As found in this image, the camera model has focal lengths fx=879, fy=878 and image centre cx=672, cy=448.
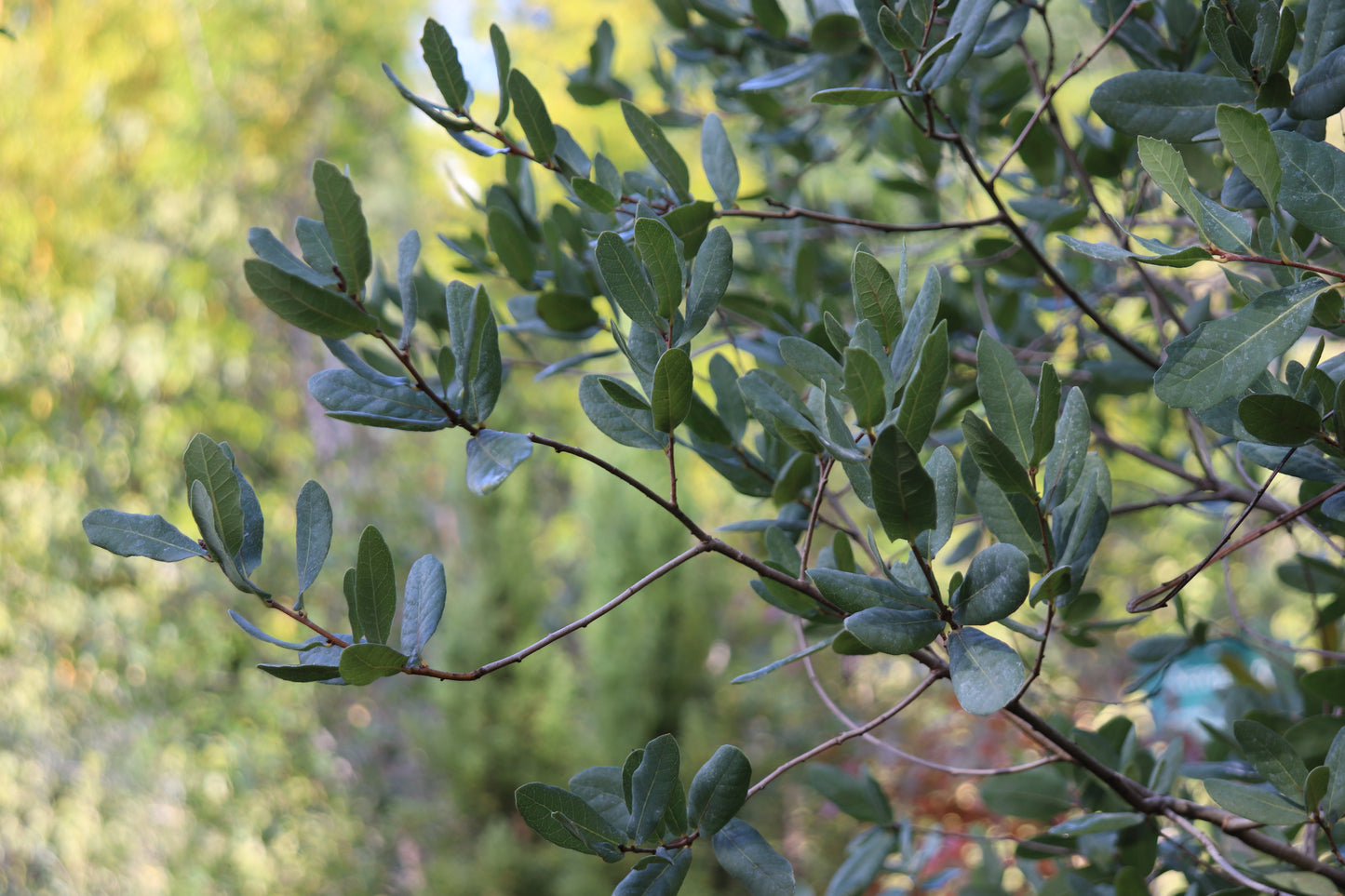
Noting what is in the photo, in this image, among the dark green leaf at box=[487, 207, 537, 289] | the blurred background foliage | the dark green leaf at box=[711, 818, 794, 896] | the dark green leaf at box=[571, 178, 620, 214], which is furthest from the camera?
the blurred background foliage

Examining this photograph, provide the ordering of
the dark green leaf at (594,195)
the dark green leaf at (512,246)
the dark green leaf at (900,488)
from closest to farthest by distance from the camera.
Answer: the dark green leaf at (900,488) → the dark green leaf at (594,195) → the dark green leaf at (512,246)

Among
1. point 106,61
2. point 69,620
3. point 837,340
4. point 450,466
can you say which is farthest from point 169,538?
point 106,61

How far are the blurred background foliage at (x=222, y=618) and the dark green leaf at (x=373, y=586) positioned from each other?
2679 millimetres

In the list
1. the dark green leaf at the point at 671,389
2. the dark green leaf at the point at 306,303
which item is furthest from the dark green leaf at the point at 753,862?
the dark green leaf at the point at 306,303

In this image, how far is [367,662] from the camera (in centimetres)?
41

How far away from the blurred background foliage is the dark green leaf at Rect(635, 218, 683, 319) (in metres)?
2.70

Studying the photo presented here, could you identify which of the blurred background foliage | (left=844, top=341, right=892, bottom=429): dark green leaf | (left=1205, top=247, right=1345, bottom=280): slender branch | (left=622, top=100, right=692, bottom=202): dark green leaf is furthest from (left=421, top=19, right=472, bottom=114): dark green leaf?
the blurred background foliage

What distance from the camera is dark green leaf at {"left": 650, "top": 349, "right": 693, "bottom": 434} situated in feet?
1.38

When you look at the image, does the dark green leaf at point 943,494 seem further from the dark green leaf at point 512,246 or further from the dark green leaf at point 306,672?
the dark green leaf at point 512,246

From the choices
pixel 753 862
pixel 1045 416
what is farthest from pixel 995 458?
pixel 753 862

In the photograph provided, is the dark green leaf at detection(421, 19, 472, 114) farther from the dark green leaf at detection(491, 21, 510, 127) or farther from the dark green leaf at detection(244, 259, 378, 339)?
the dark green leaf at detection(244, 259, 378, 339)

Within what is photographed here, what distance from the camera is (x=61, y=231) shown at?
370 centimetres

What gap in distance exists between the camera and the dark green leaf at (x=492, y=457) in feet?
1.36

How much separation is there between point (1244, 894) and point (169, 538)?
69cm
